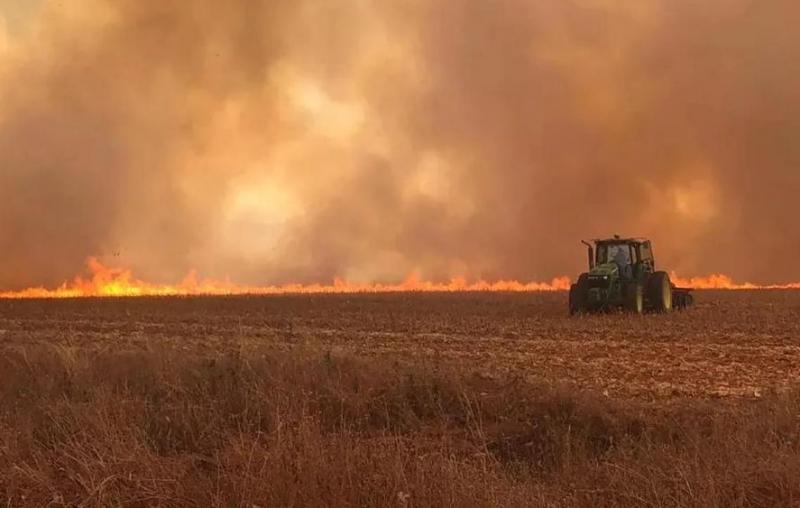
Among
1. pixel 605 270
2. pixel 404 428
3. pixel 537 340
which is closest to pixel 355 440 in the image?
pixel 404 428

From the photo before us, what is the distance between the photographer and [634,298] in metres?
25.5

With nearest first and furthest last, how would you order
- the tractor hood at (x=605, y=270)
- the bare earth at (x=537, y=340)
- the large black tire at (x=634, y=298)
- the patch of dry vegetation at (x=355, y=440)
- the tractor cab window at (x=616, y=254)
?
the patch of dry vegetation at (x=355, y=440)
the bare earth at (x=537, y=340)
the large black tire at (x=634, y=298)
the tractor hood at (x=605, y=270)
the tractor cab window at (x=616, y=254)

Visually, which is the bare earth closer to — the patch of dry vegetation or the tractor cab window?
the patch of dry vegetation

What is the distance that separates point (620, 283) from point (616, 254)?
1.37 meters

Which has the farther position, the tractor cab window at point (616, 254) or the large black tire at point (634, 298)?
the tractor cab window at point (616, 254)

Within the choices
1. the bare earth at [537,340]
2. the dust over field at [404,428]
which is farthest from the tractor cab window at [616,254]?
the dust over field at [404,428]

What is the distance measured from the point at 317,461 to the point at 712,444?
3775 mm

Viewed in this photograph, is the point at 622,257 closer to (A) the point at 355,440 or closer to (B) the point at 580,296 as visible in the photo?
(B) the point at 580,296

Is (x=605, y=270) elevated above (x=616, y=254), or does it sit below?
below

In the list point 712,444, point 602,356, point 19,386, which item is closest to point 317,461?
point 712,444

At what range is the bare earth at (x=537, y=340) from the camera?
12.7 metres

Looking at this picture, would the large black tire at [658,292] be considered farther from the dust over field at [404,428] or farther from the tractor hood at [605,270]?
the dust over field at [404,428]

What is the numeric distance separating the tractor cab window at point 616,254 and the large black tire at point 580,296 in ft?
4.87

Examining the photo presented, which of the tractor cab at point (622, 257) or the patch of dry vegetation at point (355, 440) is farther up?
the tractor cab at point (622, 257)
